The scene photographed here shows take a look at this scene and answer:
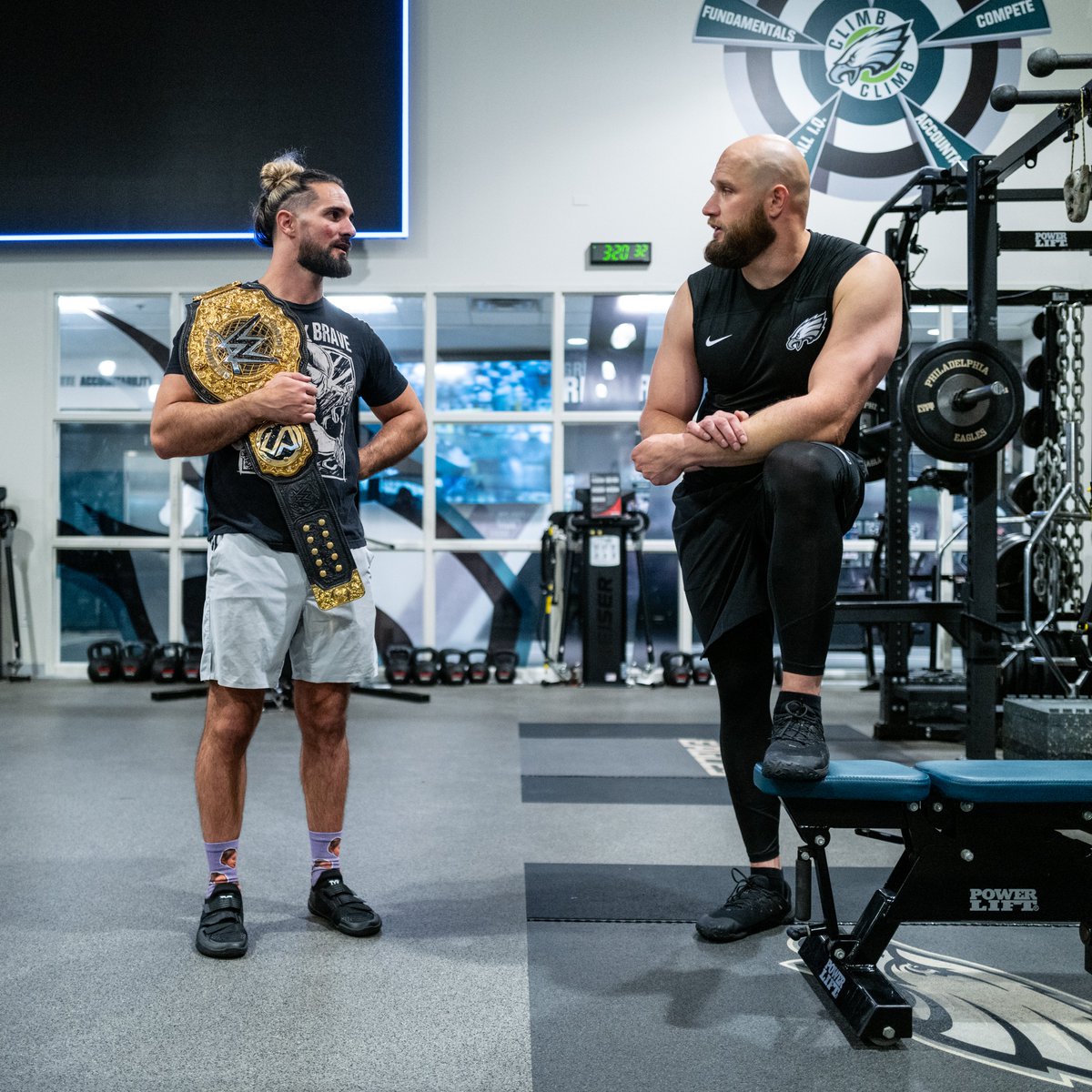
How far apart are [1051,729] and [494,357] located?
480 cm

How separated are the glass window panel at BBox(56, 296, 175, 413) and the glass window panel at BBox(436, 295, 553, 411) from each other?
1.92 metres

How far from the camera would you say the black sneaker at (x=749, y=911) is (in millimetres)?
Answer: 2016

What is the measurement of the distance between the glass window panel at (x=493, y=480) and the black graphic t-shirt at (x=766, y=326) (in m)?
5.06

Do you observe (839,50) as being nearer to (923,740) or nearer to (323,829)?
(923,740)

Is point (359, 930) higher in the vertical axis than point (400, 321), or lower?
lower

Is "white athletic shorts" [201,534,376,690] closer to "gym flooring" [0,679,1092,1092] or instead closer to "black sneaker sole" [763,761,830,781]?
"gym flooring" [0,679,1092,1092]

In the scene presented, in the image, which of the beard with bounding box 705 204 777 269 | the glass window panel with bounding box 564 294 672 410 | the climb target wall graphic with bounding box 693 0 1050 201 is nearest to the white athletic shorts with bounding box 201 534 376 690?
the beard with bounding box 705 204 777 269

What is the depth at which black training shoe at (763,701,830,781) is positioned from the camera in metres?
1.62

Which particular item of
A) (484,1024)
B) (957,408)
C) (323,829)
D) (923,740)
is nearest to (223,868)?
(323,829)

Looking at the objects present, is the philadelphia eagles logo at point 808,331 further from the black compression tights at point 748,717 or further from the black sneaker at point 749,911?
the black sneaker at point 749,911

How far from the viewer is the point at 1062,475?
4750 mm

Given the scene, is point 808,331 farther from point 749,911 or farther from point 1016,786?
point 749,911

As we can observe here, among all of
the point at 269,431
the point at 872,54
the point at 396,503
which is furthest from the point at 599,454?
the point at 269,431

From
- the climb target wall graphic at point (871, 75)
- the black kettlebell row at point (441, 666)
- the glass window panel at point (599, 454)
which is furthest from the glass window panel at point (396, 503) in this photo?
the climb target wall graphic at point (871, 75)
